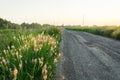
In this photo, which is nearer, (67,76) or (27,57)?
(27,57)

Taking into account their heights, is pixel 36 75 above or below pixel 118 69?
above

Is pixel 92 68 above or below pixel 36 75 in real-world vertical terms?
below

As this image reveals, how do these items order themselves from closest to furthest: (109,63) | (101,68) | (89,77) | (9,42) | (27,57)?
(27,57) → (89,77) → (9,42) → (101,68) → (109,63)

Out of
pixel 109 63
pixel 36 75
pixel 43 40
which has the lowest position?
pixel 109 63

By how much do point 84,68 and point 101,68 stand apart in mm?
697

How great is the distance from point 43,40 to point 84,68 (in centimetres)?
331

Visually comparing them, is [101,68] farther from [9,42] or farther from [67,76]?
[9,42]

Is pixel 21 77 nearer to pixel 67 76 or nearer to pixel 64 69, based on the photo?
pixel 67 76

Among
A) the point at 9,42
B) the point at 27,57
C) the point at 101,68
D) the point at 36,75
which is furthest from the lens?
the point at 101,68

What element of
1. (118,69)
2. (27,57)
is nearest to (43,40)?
(27,57)

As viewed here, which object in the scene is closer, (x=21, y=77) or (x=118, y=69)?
(x=21, y=77)

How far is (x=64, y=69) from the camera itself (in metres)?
10.2

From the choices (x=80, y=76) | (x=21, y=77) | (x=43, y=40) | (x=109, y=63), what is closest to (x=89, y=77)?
(x=80, y=76)

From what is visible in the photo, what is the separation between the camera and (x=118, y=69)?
33.6 ft
